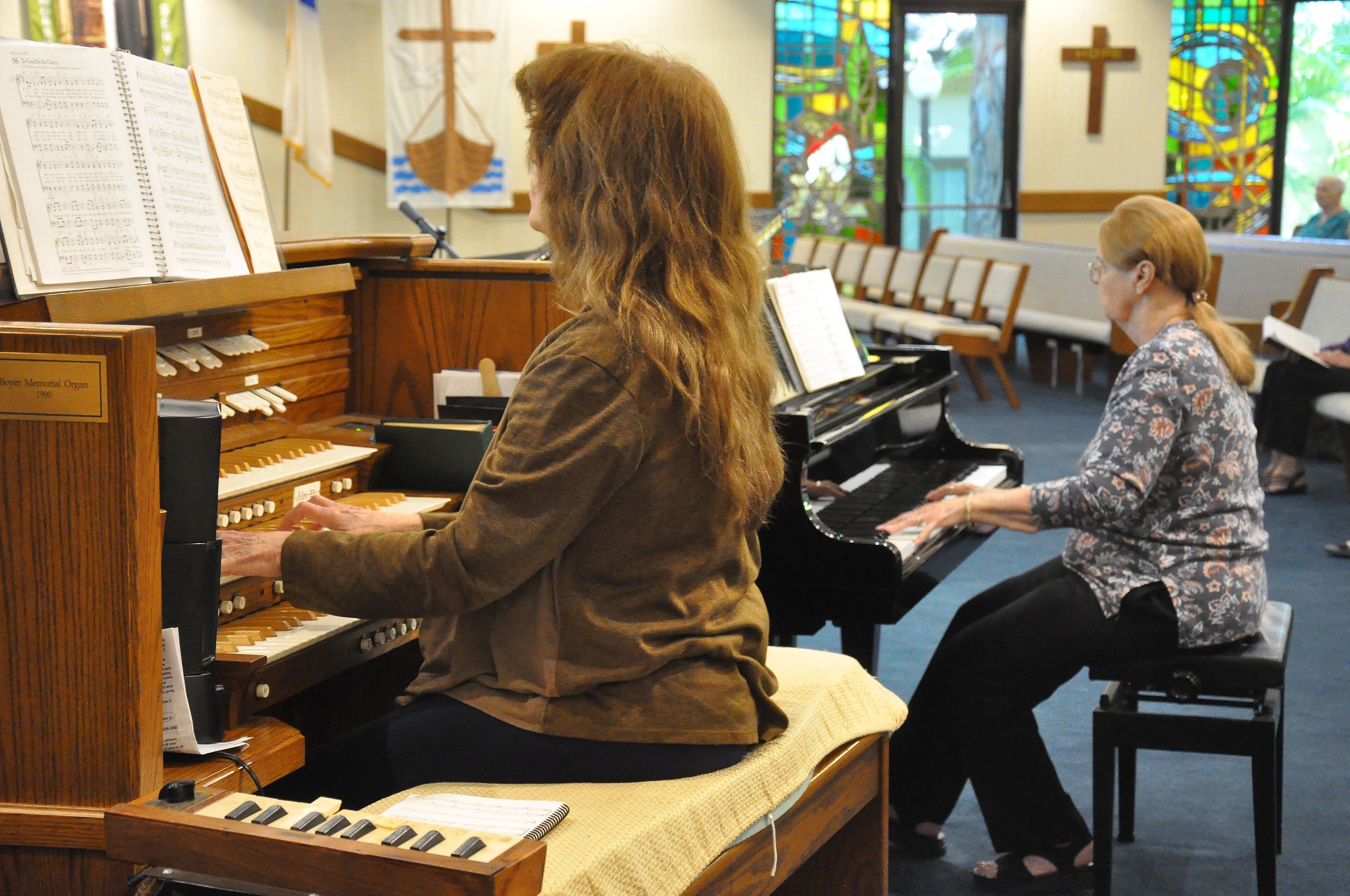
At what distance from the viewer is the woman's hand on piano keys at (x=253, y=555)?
5.45 ft

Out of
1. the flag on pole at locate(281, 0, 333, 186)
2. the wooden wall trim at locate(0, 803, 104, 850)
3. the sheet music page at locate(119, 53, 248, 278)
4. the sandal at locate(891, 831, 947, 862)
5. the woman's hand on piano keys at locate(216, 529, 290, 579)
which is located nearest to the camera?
the wooden wall trim at locate(0, 803, 104, 850)

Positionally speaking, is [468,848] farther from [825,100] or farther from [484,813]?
[825,100]

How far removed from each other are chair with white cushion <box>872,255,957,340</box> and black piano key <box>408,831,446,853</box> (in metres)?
8.19

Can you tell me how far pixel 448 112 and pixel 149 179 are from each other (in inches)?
337

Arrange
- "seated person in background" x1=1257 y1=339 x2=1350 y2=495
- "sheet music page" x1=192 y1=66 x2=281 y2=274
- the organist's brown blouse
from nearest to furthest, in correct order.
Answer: the organist's brown blouse
"sheet music page" x1=192 y1=66 x2=281 y2=274
"seated person in background" x1=1257 y1=339 x2=1350 y2=495

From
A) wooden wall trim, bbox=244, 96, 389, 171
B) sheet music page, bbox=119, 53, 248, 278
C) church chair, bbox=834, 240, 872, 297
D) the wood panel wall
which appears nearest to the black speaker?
sheet music page, bbox=119, 53, 248, 278

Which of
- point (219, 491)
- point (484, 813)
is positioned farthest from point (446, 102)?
point (484, 813)

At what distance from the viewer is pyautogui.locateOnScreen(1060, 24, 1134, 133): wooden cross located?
12.3m

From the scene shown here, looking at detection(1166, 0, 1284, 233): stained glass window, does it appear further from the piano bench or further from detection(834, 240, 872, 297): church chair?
the piano bench

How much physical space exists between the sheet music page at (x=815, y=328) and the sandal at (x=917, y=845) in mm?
979

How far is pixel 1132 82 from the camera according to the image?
12.4 meters

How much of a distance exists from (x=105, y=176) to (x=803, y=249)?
33.2 ft

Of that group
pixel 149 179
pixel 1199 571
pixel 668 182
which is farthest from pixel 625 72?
pixel 1199 571

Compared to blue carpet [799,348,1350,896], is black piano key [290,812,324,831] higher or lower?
higher
